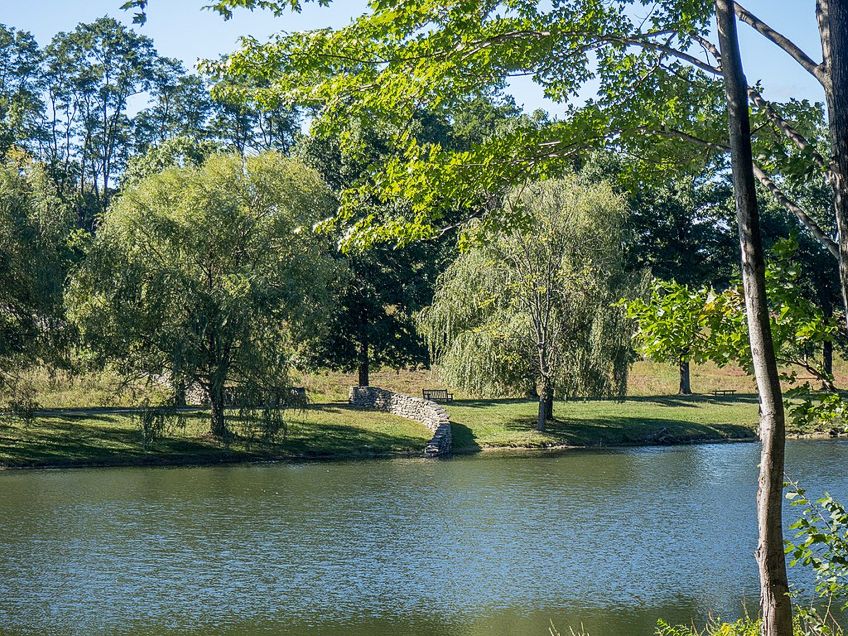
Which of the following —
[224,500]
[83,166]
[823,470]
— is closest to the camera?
[224,500]

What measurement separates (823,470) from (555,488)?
25.9ft

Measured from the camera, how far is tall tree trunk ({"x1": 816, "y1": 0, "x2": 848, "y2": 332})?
24.7 ft

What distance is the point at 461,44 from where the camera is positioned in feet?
27.7

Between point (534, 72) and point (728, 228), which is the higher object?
point (728, 228)

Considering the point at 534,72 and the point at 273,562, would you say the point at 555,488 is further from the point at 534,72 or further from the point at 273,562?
the point at 534,72

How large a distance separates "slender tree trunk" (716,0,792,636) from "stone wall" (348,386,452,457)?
2609cm

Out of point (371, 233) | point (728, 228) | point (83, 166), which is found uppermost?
point (83, 166)

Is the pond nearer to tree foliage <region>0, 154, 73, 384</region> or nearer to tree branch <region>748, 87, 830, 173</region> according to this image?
tree foliage <region>0, 154, 73, 384</region>

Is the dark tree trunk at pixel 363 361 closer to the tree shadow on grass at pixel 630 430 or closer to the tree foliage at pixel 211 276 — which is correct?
the tree shadow on grass at pixel 630 430

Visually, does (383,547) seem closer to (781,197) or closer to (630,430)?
(781,197)

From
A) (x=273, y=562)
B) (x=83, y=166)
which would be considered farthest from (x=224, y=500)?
(x=83, y=166)

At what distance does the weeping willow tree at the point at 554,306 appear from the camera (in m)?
36.1

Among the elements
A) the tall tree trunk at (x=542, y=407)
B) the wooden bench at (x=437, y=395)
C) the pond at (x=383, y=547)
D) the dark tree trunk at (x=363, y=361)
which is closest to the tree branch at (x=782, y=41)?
the pond at (x=383, y=547)

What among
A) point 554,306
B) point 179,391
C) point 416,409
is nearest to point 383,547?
point 179,391
